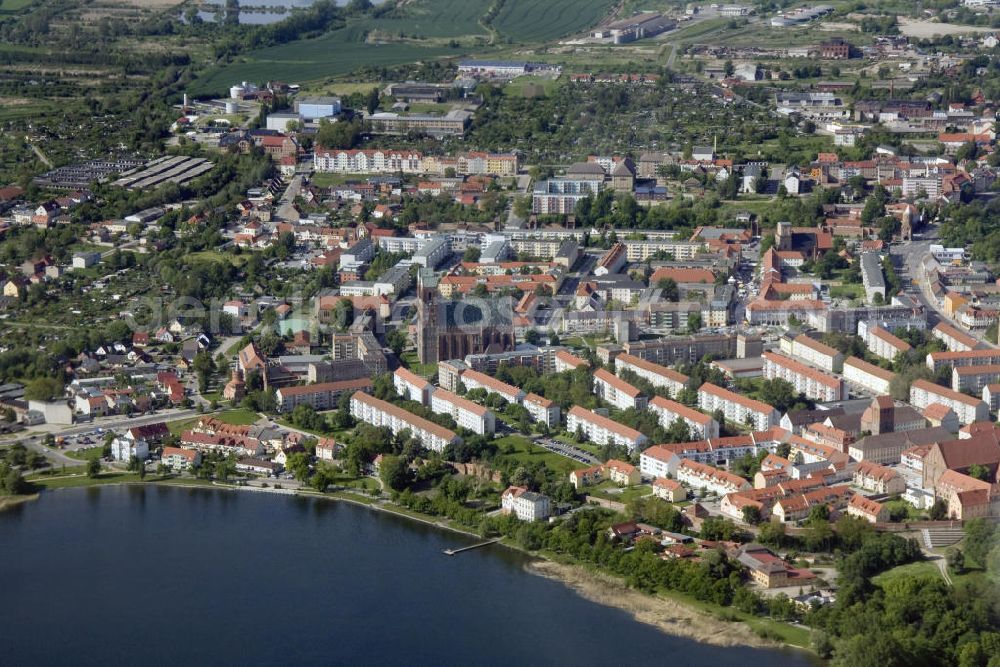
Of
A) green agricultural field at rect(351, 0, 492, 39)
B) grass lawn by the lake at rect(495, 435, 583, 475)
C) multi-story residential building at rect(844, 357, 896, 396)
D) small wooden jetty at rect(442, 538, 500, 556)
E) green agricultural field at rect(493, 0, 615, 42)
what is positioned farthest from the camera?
green agricultural field at rect(351, 0, 492, 39)

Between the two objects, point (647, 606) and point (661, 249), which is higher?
point (661, 249)

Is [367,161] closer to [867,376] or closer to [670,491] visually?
[867,376]

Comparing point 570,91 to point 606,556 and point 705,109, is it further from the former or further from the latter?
point 606,556

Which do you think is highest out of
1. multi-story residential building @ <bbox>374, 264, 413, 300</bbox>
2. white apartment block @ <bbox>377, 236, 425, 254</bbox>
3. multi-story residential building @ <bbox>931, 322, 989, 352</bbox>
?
white apartment block @ <bbox>377, 236, 425, 254</bbox>

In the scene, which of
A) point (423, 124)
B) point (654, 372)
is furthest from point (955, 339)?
point (423, 124)

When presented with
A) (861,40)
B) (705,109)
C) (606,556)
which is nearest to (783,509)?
(606,556)

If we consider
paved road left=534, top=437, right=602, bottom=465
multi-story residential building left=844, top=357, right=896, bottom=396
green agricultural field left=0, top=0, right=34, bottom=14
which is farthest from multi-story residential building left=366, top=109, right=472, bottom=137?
green agricultural field left=0, top=0, right=34, bottom=14

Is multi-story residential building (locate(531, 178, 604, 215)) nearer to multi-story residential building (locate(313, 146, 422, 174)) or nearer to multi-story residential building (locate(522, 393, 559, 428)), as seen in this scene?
multi-story residential building (locate(313, 146, 422, 174))
